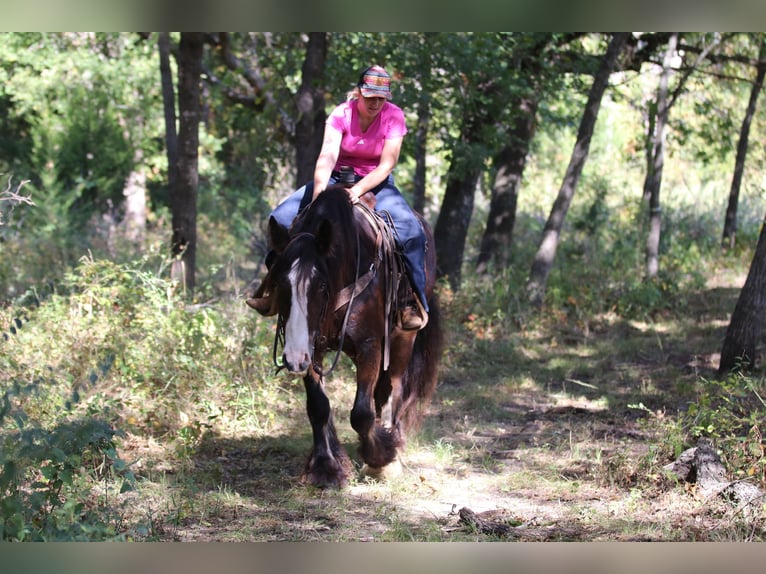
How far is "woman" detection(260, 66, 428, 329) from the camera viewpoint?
6.90m

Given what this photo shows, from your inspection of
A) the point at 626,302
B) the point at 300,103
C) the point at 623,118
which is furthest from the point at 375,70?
the point at 623,118

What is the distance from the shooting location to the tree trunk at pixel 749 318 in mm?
9391

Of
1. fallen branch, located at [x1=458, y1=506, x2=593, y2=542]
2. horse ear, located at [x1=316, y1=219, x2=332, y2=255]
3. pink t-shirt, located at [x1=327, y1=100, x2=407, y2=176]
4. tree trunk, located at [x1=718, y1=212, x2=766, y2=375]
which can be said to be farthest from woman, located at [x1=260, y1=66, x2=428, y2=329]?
tree trunk, located at [x1=718, y1=212, x2=766, y2=375]

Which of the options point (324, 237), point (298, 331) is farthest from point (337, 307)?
point (298, 331)

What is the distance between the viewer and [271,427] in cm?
→ 843

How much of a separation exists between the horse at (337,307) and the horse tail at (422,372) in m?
0.33

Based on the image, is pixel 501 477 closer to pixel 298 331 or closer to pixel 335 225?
pixel 298 331

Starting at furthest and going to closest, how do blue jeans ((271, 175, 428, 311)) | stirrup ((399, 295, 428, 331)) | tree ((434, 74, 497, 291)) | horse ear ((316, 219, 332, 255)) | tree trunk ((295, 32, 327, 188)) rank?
tree ((434, 74, 497, 291)), tree trunk ((295, 32, 327, 188)), stirrup ((399, 295, 428, 331)), blue jeans ((271, 175, 428, 311)), horse ear ((316, 219, 332, 255))

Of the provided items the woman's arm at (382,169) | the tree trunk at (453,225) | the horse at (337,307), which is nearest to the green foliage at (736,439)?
the horse at (337,307)

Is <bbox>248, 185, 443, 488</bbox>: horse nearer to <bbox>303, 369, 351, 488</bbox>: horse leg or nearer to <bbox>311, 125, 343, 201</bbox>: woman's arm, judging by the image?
<bbox>303, 369, 351, 488</bbox>: horse leg

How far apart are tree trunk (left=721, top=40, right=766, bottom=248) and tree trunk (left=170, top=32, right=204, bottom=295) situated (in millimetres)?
9833

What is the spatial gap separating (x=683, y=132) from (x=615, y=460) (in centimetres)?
1250

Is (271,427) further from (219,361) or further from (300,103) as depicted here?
(300,103)

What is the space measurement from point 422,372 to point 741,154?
36.8ft
